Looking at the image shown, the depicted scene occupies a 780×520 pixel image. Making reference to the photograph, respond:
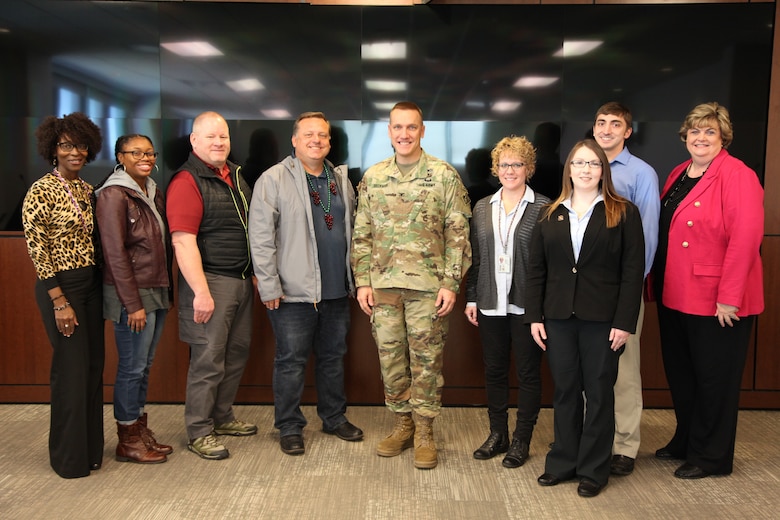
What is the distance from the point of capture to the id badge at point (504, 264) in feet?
11.0

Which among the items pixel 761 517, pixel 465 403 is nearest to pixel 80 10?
pixel 465 403

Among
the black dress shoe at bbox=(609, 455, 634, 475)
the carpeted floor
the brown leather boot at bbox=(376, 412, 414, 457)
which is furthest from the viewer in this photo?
the brown leather boot at bbox=(376, 412, 414, 457)

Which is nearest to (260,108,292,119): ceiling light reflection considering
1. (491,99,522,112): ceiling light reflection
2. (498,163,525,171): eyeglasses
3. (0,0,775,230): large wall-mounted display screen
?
(0,0,775,230): large wall-mounted display screen

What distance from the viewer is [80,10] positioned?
181 inches

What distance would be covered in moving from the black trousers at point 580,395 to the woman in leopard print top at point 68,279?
2288 millimetres

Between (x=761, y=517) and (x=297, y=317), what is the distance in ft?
7.93

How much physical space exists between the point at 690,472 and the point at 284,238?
7.91 feet

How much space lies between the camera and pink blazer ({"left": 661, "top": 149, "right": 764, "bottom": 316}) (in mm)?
3109

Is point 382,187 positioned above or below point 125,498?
above

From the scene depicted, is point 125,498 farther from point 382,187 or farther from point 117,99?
point 117,99

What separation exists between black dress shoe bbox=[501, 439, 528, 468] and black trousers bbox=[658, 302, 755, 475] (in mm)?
827

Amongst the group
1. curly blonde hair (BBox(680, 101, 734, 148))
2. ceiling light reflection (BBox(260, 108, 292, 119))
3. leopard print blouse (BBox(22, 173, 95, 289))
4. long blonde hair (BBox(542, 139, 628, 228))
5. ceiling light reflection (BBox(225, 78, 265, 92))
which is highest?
ceiling light reflection (BBox(225, 78, 265, 92))

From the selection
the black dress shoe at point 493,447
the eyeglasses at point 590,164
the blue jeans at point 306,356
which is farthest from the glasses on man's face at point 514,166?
the black dress shoe at point 493,447

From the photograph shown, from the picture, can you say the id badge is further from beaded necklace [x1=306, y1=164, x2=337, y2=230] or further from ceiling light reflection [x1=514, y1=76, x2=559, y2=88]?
ceiling light reflection [x1=514, y1=76, x2=559, y2=88]
